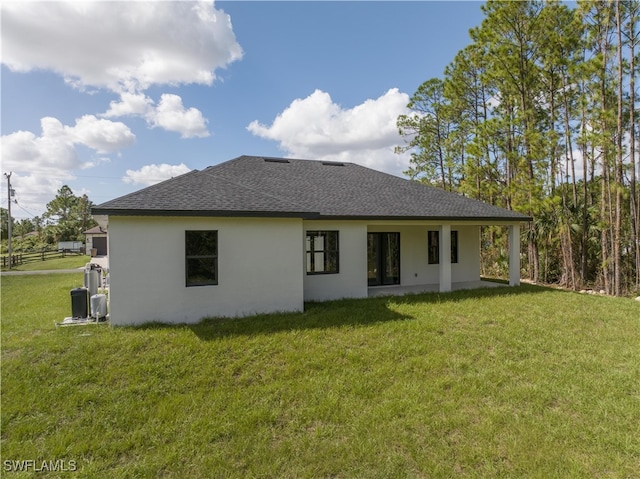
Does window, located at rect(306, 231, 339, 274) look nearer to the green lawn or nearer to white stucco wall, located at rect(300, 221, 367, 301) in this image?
white stucco wall, located at rect(300, 221, 367, 301)

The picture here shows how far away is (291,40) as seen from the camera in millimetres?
12703

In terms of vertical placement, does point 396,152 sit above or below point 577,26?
below

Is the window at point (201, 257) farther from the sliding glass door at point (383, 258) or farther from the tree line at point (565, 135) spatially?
the tree line at point (565, 135)

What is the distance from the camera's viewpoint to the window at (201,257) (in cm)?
759

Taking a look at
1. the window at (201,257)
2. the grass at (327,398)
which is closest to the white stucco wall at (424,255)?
the grass at (327,398)

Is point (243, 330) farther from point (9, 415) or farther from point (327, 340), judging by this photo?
point (9, 415)

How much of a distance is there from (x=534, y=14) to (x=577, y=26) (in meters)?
1.65

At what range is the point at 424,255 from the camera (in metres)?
12.5

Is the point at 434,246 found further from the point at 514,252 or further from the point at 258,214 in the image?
the point at 258,214

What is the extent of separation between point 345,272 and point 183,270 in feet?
15.1

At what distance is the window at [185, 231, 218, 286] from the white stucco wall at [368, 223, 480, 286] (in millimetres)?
5677

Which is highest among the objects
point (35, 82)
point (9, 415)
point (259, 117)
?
point (259, 117)

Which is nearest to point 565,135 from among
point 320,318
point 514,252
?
point 514,252

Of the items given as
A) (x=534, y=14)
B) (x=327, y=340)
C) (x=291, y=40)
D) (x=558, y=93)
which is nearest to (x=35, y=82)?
(x=291, y=40)
